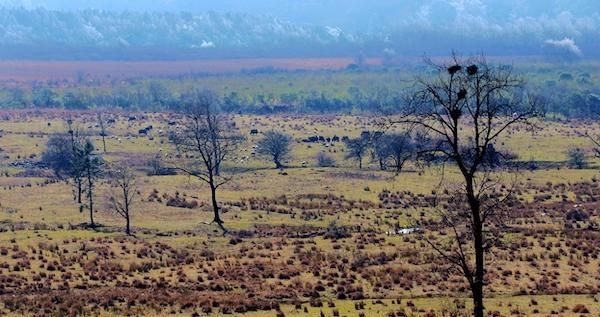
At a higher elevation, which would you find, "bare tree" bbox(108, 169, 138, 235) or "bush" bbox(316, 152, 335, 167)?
"bush" bbox(316, 152, 335, 167)

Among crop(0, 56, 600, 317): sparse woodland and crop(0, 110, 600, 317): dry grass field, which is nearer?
crop(0, 56, 600, 317): sparse woodland

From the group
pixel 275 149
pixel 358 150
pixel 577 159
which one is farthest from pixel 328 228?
pixel 577 159

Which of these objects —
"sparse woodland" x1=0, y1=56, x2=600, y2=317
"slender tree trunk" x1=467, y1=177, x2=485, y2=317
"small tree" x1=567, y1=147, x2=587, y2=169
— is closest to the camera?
"slender tree trunk" x1=467, y1=177, x2=485, y2=317

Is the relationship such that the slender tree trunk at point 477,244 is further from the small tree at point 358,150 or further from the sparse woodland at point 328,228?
the small tree at point 358,150

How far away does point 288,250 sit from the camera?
6044 centimetres

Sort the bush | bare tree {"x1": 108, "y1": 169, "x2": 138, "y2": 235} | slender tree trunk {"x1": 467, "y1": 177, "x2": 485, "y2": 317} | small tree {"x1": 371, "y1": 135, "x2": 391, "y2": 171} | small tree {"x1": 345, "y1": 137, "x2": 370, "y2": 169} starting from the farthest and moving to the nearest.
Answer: small tree {"x1": 345, "y1": 137, "x2": 370, "y2": 169}
the bush
small tree {"x1": 371, "y1": 135, "x2": 391, "y2": 171}
bare tree {"x1": 108, "y1": 169, "x2": 138, "y2": 235}
slender tree trunk {"x1": 467, "y1": 177, "x2": 485, "y2": 317}

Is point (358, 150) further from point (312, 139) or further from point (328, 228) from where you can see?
point (328, 228)

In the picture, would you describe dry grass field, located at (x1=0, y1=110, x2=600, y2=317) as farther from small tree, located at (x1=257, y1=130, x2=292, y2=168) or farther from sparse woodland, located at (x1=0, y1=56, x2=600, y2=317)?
small tree, located at (x1=257, y1=130, x2=292, y2=168)

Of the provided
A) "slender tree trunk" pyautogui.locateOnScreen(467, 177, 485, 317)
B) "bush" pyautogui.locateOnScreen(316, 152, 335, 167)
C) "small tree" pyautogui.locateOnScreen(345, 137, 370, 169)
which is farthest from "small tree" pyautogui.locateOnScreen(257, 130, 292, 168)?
"slender tree trunk" pyautogui.locateOnScreen(467, 177, 485, 317)

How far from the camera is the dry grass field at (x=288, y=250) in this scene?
4275 cm

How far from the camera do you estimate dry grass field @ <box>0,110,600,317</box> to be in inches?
1683

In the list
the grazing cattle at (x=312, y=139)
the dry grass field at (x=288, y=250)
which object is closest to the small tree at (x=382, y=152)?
the dry grass field at (x=288, y=250)

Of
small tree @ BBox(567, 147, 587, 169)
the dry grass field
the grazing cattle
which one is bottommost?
the dry grass field

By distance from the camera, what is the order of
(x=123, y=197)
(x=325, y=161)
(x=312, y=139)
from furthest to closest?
(x=312, y=139) < (x=325, y=161) < (x=123, y=197)
